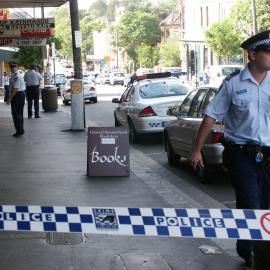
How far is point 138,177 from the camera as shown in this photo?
10570 millimetres

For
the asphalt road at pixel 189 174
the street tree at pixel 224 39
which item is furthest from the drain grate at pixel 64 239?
the street tree at pixel 224 39

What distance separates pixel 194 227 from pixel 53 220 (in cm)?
101

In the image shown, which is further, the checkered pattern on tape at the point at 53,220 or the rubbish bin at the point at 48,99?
the rubbish bin at the point at 48,99

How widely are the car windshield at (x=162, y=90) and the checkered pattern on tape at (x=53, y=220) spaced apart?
442 inches

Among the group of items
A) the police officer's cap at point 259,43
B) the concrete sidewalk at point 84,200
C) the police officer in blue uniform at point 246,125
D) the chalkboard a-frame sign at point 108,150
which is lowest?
the concrete sidewalk at point 84,200

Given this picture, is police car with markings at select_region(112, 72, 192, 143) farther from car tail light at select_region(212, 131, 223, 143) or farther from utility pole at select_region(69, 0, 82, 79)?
car tail light at select_region(212, 131, 223, 143)

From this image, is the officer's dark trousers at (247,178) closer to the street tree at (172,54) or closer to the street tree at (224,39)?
the street tree at (224,39)

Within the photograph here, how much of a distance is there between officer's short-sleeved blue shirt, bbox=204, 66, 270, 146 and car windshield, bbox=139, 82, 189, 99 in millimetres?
10574

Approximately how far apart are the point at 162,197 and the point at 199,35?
2243 inches

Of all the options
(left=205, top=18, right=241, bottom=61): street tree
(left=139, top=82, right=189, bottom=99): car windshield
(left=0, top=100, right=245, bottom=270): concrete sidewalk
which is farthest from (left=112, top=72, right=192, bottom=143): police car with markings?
(left=205, top=18, right=241, bottom=61): street tree

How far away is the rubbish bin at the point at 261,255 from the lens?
4.00 metres

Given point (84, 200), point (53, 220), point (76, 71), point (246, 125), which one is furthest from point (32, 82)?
point (53, 220)

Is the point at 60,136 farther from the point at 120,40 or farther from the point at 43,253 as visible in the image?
the point at 120,40

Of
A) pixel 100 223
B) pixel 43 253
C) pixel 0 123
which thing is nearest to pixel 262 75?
pixel 100 223
